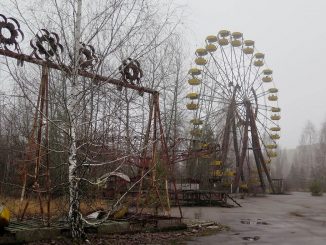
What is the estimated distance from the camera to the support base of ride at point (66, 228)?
26.5 feet

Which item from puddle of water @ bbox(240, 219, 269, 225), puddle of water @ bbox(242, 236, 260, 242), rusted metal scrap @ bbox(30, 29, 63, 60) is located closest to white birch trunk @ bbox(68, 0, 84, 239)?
rusted metal scrap @ bbox(30, 29, 63, 60)

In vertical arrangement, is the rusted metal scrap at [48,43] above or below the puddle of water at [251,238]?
above

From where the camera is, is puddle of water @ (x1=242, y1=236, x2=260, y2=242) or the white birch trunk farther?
puddle of water @ (x1=242, y1=236, x2=260, y2=242)

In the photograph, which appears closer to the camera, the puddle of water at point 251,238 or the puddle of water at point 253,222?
the puddle of water at point 251,238

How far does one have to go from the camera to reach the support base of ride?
8089 mm

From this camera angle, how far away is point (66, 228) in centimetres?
877

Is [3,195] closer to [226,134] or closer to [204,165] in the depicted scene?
[204,165]

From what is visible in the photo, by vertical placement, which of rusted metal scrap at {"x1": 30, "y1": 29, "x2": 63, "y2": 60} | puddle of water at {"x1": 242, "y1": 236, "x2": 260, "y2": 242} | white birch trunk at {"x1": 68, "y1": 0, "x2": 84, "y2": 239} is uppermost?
rusted metal scrap at {"x1": 30, "y1": 29, "x2": 63, "y2": 60}

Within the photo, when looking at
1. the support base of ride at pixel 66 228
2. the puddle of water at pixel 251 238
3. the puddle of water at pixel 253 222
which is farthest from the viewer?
the puddle of water at pixel 253 222

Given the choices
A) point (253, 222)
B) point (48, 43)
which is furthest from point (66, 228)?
point (253, 222)

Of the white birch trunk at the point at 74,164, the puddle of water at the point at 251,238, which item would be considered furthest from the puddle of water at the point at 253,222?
the white birch trunk at the point at 74,164

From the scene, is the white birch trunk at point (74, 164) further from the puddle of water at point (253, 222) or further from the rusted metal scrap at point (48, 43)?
the puddle of water at point (253, 222)

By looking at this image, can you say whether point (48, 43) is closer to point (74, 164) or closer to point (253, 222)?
point (74, 164)

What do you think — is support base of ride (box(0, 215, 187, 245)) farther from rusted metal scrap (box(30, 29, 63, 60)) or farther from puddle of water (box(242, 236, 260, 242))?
rusted metal scrap (box(30, 29, 63, 60))
